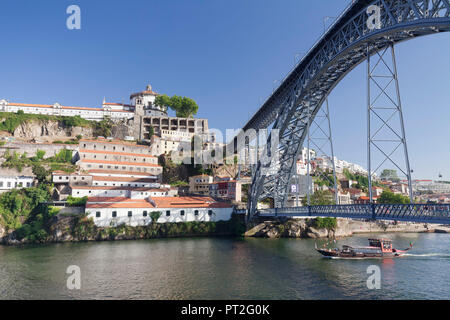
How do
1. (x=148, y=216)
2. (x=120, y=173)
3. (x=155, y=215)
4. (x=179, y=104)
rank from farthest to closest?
(x=179, y=104) → (x=120, y=173) → (x=148, y=216) → (x=155, y=215)

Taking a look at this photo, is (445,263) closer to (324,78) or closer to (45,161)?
(324,78)

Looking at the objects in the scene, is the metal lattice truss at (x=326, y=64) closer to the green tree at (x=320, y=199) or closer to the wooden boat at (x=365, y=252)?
the wooden boat at (x=365, y=252)

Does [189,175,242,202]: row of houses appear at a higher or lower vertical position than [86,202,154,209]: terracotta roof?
higher

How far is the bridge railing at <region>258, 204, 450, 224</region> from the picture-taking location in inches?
482

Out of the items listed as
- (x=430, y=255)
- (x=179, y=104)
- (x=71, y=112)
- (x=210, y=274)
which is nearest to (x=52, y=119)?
(x=71, y=112)

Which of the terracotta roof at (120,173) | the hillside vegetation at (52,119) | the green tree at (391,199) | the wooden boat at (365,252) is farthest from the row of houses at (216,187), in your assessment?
the green tree at (391,199)

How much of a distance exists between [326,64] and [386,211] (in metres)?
13.8

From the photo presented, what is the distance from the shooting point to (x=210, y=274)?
17.4 meters

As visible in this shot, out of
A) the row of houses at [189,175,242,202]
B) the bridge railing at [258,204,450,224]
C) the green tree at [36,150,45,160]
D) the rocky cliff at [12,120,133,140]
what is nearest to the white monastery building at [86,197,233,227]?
the row of houses at [189,175,242,202]

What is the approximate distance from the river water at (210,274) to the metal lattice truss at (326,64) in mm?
10496

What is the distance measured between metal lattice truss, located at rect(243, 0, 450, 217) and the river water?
34.4 ft

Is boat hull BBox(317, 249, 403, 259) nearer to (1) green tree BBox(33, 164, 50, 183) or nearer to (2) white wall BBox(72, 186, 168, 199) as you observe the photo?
(2) white wall BBox(72, 186, 168, 199)

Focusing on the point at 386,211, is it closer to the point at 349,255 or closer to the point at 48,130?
the point at 349,255
